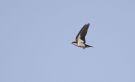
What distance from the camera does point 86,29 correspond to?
74.4 ft

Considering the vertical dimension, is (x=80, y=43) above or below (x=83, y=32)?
below

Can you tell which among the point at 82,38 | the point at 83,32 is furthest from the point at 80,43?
the point at 83,32

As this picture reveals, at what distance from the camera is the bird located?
74.4 feet

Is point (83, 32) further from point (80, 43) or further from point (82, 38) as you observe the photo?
point (80, 43)

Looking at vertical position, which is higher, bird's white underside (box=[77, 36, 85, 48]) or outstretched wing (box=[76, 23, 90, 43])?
outstretched wing (box=[76, 23, 90, 43])

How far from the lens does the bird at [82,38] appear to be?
2269 centimetres

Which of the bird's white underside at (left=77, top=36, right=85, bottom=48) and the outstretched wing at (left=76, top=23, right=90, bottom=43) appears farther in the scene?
the bird's white underside at (left=77, top=36, right=85, bottom=48)

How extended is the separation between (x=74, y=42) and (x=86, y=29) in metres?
2.11

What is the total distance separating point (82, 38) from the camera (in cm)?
2347

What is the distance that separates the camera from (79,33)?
76.7 ft

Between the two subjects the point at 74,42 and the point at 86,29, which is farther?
the point at 74,42

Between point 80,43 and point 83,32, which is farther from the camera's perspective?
point 80,43

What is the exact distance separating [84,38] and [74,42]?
3.71 feet

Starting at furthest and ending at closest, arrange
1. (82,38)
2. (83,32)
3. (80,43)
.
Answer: (80,43)
(82,38)
(83,32)
